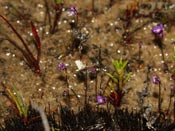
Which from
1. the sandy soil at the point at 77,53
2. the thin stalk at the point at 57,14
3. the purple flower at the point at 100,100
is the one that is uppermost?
the thin stalk at the point at 57,14

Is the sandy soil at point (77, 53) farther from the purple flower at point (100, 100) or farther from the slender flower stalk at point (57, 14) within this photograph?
the purple flower at point (100, 100)

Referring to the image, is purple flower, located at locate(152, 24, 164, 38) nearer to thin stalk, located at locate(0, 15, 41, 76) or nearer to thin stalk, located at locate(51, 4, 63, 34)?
thin stalk, located at locate(51, 4, 63, 34)

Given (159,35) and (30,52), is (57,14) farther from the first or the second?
(159,35)

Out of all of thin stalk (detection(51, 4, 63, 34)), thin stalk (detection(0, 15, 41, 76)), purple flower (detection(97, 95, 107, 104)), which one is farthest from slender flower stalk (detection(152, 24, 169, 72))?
thin stalk (detection(0, 15, 41, 76))

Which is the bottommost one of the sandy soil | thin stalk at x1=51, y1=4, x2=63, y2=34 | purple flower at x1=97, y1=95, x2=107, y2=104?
purple flower at x1=97, y1=95, x2=107, y2=104

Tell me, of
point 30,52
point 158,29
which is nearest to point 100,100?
point 30,52

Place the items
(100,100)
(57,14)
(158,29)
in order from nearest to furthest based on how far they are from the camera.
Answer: (100,100) → (158,29) → (57,14)

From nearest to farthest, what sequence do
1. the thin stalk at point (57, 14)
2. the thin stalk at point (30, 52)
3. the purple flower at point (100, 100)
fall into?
the purple flower at point (100, 100) < the thin stalk at point (30, 52) < the thin stalk at point (57, 14)

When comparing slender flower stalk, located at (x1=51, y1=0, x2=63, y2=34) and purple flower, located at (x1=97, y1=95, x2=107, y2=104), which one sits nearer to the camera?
purple flower, located at (x1=97, y1=95, x2=107, y2=104)

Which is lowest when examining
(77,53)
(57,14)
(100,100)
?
(100,100)

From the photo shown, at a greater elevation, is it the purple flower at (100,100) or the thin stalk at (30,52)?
the thin stalk at (30,52)

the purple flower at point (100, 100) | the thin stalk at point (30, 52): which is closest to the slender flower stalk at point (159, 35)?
the purple flower at point (100, 100)
